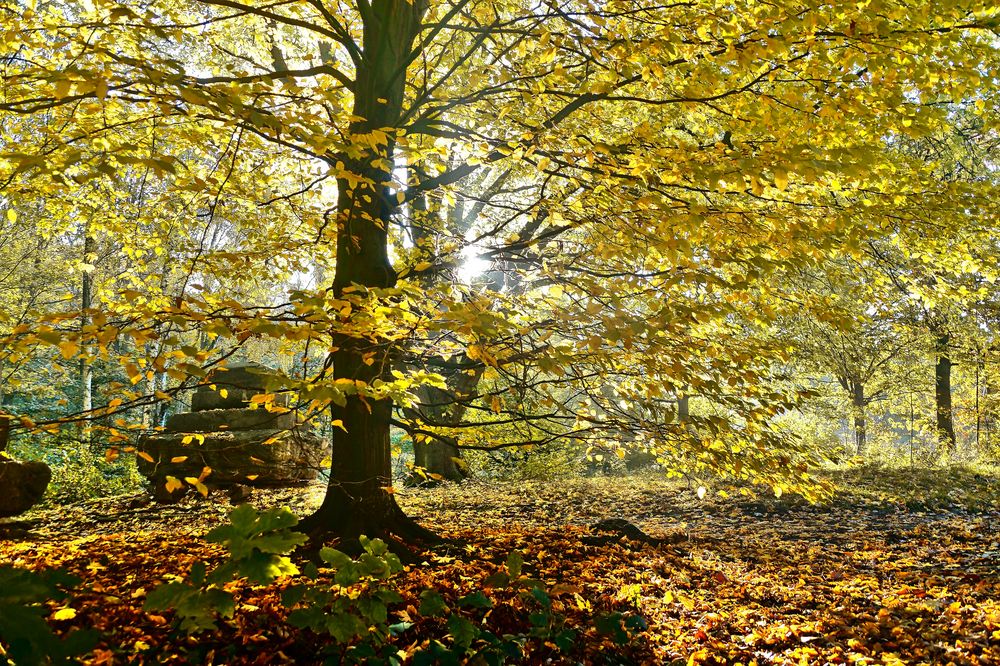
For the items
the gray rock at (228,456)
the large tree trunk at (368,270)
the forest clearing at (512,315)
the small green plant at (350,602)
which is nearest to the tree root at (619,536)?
the forest clearing at (512,315)

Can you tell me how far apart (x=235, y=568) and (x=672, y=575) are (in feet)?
14.1

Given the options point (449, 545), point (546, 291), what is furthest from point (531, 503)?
point (546, 291)

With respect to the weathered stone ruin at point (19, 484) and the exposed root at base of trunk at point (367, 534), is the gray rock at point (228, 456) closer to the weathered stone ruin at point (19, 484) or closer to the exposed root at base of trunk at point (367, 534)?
the weathered stone ruin at point (19, 484)

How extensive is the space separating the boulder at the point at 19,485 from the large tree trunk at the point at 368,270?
5.41m

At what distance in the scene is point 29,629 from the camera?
1672 millimetres

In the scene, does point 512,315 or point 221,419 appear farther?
point 221,419

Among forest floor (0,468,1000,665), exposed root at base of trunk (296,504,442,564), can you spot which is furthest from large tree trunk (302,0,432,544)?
forest floor (0,468,1000,665)

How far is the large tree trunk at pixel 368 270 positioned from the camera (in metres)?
4.95

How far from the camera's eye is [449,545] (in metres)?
5.24

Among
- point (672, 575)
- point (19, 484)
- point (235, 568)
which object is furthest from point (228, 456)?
point (235, 568)

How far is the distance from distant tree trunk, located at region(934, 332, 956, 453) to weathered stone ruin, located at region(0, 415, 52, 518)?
63.2ft

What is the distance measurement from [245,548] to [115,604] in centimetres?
204

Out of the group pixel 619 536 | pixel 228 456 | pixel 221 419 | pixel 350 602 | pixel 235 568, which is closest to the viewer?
pixel 235 568

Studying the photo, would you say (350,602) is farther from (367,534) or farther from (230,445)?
(230,445)
